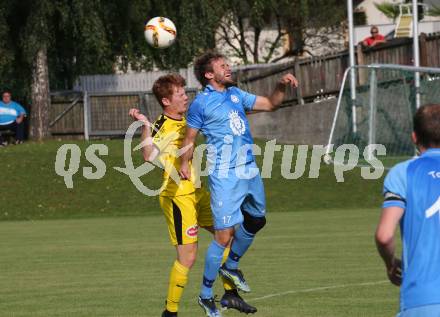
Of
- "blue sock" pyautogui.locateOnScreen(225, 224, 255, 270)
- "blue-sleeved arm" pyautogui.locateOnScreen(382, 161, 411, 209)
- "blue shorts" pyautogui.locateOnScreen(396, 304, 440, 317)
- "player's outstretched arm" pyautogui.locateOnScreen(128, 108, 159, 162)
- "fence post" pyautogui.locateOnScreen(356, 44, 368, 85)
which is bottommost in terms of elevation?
"blue sock" pyautogui.locateOnScreen(225, 224, 255, 270)

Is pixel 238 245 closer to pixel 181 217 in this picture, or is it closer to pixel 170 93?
pixel 181 217

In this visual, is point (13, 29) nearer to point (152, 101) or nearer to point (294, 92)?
point (152, 101)

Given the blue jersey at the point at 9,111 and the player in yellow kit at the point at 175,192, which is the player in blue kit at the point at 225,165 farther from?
the blue jersey at the point at 9,111

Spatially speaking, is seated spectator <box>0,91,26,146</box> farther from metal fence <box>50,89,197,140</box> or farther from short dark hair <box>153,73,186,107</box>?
short dark hair <box>153,73,186,107</box>

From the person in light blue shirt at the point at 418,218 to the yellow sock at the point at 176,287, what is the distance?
4.28 meters

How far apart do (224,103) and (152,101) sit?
1112 inches

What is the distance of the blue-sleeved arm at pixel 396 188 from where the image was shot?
18.6ft

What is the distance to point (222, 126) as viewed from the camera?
34.4 feet

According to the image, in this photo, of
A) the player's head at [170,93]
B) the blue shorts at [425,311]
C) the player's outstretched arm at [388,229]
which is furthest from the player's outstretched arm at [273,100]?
the blue shorts at [425,311]

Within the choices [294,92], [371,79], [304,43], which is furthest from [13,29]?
[304,43]

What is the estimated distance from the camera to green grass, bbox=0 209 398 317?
35.5 ft

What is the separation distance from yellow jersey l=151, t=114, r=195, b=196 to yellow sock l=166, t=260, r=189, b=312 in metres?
0.63

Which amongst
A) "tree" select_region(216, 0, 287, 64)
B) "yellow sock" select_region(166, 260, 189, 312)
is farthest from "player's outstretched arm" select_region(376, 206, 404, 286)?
"tree" select_region(216, 0, 287, 64)

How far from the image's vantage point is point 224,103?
10.5 m
